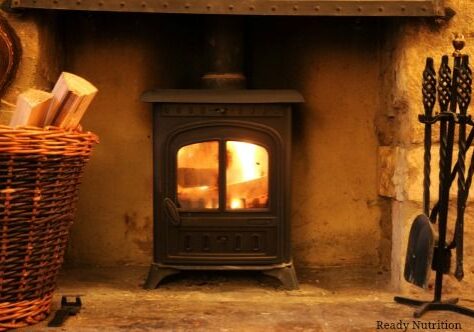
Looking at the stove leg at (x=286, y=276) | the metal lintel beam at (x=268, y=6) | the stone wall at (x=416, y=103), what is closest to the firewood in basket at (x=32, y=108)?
the metal lintel beam at (x=268, y=6)

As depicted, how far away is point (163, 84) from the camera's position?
2580 mm

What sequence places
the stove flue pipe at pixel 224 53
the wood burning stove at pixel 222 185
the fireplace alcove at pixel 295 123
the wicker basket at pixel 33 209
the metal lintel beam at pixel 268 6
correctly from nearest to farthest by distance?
the wicker basket at pixel 33 209 < the metal lintel beam at pixel 268 6 < the wood burning stove at pixel 222 185 < the stove flue pipe at pixel 224 53 < the fireplace alcove at pixel 295 123

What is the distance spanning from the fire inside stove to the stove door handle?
0.12 ft

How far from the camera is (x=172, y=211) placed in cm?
229

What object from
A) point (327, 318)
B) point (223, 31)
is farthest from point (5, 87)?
point (327, 318)

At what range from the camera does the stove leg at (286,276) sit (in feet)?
7.56

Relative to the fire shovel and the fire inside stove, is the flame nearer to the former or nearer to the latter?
the fire inside stove

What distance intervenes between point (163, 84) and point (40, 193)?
0.99m

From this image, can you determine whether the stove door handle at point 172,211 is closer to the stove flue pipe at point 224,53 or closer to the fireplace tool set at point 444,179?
the stove flue pipe at point 224,53

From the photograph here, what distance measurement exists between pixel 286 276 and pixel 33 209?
3.17 ft

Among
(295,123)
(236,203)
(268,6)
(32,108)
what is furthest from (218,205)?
(32,108)

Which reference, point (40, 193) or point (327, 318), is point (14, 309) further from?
point (327, 318)

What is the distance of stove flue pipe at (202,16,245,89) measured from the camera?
2414 mm

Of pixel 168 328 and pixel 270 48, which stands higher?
pixel 270 48
